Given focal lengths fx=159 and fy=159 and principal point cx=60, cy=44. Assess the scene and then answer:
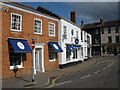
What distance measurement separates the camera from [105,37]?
5406cm

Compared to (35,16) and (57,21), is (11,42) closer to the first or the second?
(35,16)

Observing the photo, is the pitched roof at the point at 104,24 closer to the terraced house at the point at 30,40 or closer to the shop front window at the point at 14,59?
the terraced house at the point at 30,40

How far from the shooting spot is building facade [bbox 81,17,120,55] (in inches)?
2055

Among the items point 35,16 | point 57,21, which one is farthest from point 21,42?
point 57,21

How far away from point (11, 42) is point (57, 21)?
813 centimetres

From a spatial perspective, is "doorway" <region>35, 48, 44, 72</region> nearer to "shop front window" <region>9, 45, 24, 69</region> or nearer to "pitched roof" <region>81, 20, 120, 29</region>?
"shop front window" <region>9, 45, 24, 69</region>

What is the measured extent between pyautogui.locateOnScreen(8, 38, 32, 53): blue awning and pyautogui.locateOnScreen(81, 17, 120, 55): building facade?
42.9m

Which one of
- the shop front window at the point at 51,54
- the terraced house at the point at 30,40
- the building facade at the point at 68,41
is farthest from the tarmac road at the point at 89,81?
the building facade at the point at 68,41

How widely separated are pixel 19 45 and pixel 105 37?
4471 cm

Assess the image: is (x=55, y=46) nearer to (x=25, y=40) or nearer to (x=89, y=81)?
(x=25, y=40)

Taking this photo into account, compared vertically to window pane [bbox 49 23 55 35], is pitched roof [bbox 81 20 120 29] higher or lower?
higher

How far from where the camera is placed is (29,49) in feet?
47.3

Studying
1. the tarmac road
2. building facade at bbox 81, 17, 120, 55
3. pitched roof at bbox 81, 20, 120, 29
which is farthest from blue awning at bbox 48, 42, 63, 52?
pitched roof at bbox 81, 20, 120, 29

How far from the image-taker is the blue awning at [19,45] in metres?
13.0
